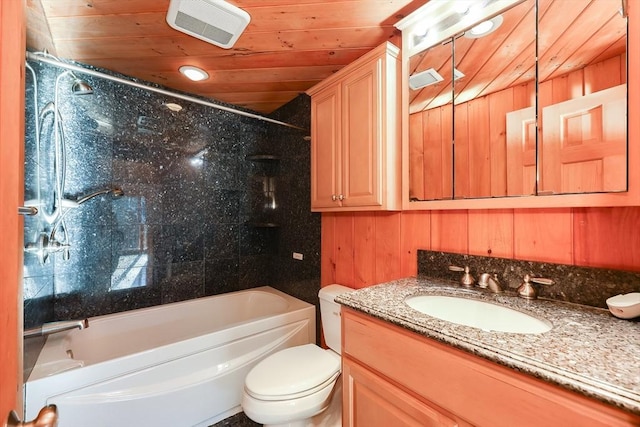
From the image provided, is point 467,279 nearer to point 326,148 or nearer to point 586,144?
point 586,144

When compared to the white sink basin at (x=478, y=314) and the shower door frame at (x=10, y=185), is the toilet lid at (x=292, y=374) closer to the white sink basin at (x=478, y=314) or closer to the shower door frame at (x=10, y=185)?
the white sink basin at (x=478, y=314)

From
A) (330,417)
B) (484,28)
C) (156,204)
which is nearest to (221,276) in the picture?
(156,204)

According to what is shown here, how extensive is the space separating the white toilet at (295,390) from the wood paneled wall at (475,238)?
16.0 inches

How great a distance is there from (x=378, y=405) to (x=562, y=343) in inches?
22.5

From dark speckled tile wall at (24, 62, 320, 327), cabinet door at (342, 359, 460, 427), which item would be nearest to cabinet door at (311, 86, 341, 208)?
dark speckled tile wall at (24, 62, 320, 327)

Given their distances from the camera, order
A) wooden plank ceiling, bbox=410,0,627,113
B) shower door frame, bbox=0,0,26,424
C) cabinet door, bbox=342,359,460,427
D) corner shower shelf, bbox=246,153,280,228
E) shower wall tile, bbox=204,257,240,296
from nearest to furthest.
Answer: shower door frame, bbox=0,0,26,424 → cabinet door, bbox=342,359,460,427 → wooden plank ceiling, bbox=410,0,627,113 → shower wall tile, bbox=204,257,240,296 → corner shower shelf, bbox=246,153,280,228

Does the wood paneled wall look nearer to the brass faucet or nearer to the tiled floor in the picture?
the brass faucet

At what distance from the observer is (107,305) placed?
193cm

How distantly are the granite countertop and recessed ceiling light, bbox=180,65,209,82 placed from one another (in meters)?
1.80

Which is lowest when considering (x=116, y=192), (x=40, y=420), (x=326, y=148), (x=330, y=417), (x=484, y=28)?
(x=330, y=417)

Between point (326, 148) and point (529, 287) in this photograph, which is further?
point (326, 148)

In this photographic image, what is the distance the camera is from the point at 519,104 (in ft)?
3.46

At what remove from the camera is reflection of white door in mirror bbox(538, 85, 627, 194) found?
82cm

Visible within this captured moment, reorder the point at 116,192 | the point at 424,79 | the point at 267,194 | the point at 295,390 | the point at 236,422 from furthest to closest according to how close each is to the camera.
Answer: the point at 267,194, the point at 116,192, the point at 236,422, the point at 424,79, the point at 295,390
